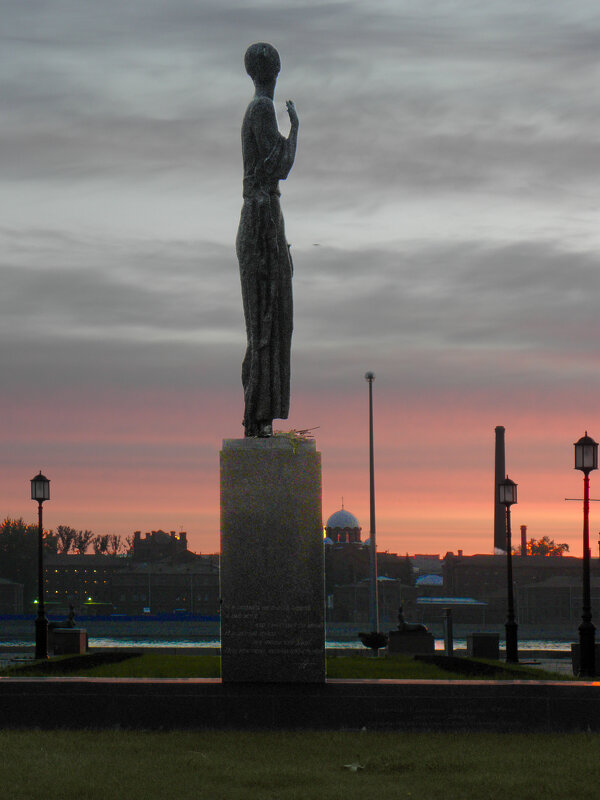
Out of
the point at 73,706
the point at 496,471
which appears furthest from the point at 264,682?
the point at 496,471

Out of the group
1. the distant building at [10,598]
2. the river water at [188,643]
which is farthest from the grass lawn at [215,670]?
the distant building at [10,598]

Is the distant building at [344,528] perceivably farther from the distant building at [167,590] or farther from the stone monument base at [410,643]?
the stone monument base at [410,643]

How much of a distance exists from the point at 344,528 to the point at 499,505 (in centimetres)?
2872

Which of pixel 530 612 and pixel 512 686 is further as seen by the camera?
pixel 530 612

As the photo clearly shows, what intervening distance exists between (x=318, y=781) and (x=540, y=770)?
1921 millimetres

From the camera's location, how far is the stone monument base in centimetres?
2950

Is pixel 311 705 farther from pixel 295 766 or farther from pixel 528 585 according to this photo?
pixel 528 585

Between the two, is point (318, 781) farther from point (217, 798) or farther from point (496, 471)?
point (496, 471)

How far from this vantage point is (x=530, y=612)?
123812mm

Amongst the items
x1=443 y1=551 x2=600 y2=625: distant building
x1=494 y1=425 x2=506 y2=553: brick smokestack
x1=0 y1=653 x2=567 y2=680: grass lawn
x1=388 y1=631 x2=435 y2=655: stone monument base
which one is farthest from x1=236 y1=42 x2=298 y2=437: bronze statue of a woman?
x1=443 y1=551 x2=600 y2=625: distant building

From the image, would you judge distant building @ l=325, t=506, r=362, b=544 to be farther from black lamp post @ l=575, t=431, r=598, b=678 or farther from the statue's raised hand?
the statue's raised hand

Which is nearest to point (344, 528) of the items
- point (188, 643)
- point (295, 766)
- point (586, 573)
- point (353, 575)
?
point (353, 575)

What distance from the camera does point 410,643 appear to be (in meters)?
29.7

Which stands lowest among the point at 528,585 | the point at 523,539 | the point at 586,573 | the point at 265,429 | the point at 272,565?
the point at 528,585
